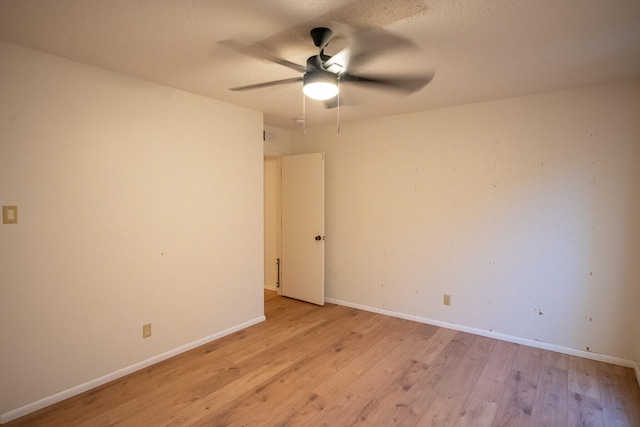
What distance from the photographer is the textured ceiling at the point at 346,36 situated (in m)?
1.70

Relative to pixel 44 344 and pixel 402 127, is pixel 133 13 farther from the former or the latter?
pixel 402 127

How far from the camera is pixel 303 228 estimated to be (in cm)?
455

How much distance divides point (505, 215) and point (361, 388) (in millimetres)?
2142

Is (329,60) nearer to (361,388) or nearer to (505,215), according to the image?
(361,388)

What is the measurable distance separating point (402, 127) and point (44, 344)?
12.3 feet

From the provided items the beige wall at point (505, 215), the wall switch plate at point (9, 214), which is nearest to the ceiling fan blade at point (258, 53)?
the wall switch plate at point (9, 214)

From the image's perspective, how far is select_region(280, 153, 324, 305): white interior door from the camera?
4.40m

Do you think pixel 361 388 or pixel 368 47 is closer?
pixel 368 47

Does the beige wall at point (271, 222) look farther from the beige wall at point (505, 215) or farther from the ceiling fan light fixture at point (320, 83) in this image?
the ceiling fan light fixture at point (320, 83)

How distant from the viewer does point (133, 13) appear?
5.81 ft

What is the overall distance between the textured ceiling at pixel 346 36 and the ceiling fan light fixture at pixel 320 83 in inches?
9.9

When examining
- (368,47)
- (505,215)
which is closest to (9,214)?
(368,47)

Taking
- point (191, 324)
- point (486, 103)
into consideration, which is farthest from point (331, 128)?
point (191, 324)

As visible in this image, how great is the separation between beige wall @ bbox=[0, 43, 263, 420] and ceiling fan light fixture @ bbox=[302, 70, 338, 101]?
1592 mm
